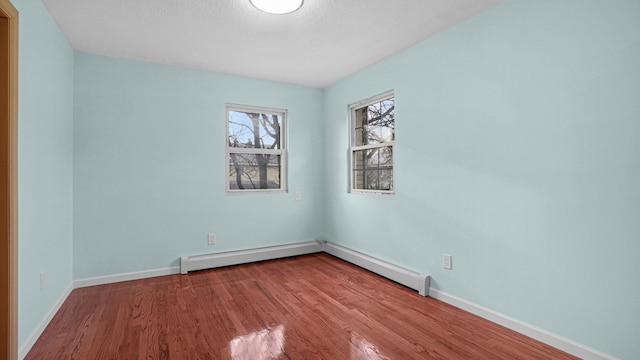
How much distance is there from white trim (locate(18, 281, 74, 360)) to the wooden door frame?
17 cm

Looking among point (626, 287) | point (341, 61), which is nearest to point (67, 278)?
point (341, 61)

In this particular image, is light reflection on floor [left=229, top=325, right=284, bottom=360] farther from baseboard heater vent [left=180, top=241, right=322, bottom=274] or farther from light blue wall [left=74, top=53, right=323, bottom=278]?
light blue wall [left=74, top=53, right=323, bottom=278]

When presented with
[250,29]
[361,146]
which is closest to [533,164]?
[361,146]

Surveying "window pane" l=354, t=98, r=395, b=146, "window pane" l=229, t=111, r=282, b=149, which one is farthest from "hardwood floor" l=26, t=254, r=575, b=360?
"window pane" l=229, t=111, r=282, b=149

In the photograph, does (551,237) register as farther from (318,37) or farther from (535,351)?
(318,37)

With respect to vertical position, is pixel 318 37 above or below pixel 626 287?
above

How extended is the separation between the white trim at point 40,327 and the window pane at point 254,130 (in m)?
2.31

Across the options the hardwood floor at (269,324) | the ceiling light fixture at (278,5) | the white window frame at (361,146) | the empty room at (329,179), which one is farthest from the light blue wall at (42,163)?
the white window frame at (361,146)

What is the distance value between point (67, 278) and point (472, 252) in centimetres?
372

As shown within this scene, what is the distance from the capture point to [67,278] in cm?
302

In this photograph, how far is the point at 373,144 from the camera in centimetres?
383

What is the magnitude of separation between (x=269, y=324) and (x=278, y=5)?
7.92 feet

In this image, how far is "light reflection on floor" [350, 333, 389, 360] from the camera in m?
1.92

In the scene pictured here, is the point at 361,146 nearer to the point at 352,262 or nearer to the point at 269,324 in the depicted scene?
the point at 352,262
